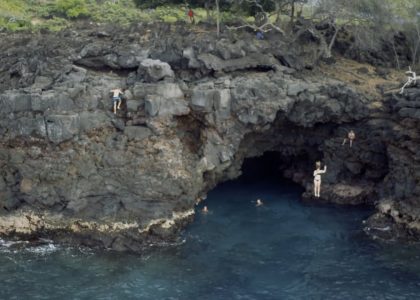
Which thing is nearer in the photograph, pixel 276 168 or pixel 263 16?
pixel 263 16

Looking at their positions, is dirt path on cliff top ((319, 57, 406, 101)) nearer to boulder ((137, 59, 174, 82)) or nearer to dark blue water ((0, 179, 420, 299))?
dark blue water ((0, 179, 420, 299))


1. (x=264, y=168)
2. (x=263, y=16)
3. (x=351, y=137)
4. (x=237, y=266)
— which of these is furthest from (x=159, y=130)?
(x=264, y=168)

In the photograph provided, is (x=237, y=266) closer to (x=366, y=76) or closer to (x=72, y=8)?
(x=366, y=76)

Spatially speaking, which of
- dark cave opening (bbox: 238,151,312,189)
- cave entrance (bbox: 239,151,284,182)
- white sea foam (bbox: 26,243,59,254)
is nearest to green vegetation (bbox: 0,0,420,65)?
dark cave opening (bbox: 238,151,312,189)

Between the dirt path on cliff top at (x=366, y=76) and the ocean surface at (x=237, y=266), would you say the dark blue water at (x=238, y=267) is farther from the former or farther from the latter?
the dirt path on cliff top at (x=366, y=76)

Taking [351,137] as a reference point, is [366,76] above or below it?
above
